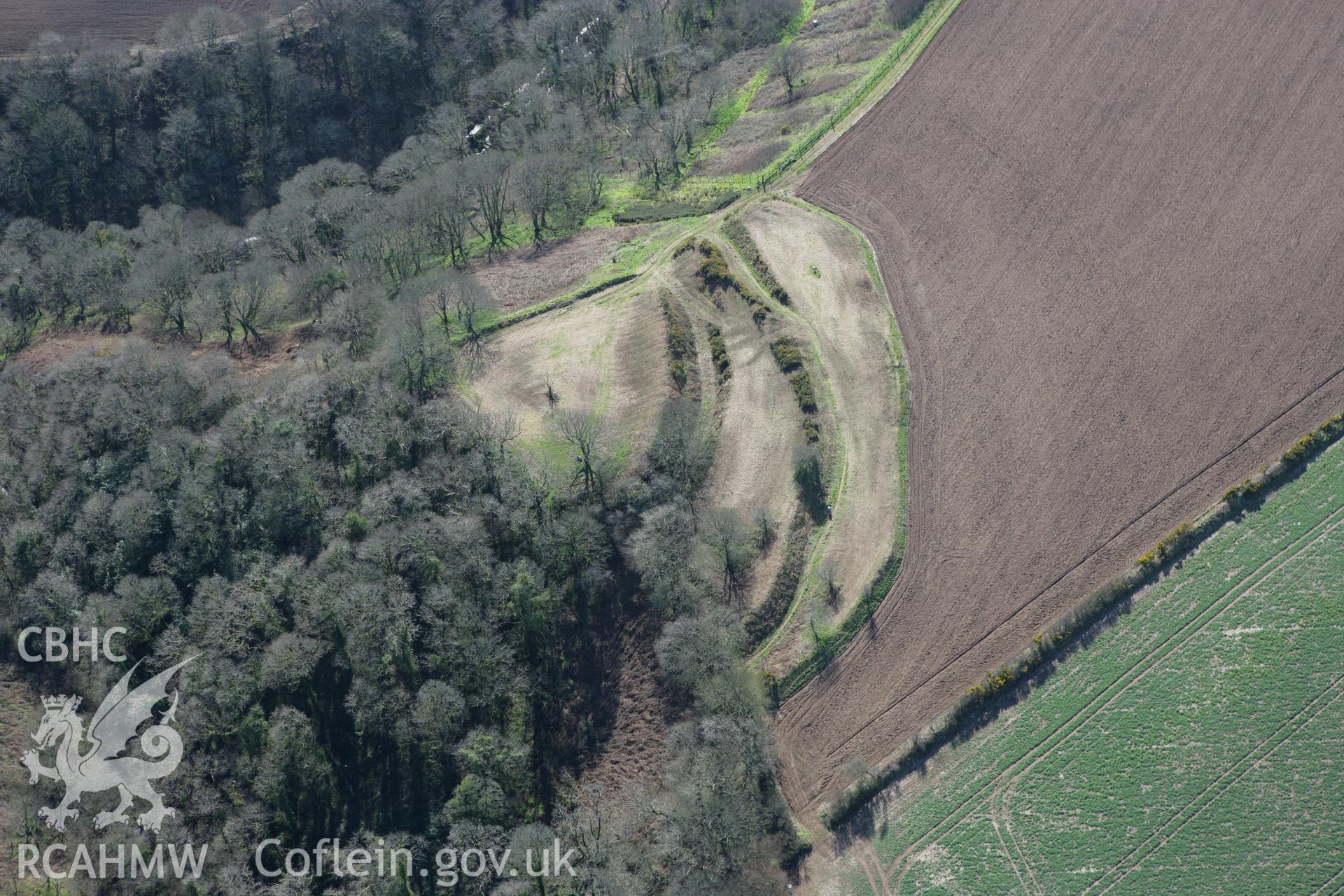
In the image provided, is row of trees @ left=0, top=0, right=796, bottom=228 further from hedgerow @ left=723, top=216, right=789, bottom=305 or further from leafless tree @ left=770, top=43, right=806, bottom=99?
hedgerow @ left=723, top=216, right=789, bottom=305

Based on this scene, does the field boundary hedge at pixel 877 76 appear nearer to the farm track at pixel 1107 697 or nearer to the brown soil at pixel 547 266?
the brown soil at pixel 547 266

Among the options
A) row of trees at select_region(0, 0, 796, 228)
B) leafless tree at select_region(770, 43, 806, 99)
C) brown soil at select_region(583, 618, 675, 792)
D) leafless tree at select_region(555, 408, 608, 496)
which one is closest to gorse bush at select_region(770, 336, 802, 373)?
leafless tree at select_region(555, 408, 608, 496)

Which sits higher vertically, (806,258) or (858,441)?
(806,258)

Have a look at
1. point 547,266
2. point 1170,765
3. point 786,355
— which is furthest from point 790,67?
point 1170,765

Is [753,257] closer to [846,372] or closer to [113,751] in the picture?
[846,372]

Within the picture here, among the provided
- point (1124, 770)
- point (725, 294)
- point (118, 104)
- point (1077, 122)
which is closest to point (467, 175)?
point (725, 294)

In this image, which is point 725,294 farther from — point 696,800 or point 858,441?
point 696,800
